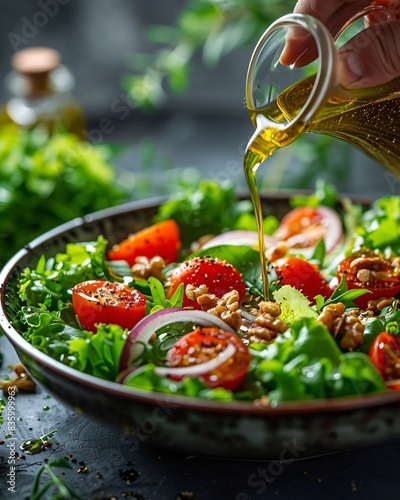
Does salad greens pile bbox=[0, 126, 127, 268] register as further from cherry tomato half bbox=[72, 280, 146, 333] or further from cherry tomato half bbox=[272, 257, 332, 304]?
cherry tomato half bbox=[272, 257, 332, 304]

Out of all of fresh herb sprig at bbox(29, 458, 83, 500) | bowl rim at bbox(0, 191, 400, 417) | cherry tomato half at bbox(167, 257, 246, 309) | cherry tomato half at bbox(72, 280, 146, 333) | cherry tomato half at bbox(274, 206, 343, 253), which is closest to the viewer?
bowl rim at bbox(0, 191, 400, 417)

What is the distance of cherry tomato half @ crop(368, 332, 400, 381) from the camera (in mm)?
1621

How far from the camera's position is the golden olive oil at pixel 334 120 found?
1.77 meters

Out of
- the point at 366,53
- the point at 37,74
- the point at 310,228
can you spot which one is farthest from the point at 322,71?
the point at 37,74

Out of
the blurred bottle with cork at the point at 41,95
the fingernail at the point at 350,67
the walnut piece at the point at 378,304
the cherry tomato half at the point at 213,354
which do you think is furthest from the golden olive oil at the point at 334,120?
the blurred bottle with cork at the point at 41,95

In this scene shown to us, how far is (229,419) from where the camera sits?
1.40m

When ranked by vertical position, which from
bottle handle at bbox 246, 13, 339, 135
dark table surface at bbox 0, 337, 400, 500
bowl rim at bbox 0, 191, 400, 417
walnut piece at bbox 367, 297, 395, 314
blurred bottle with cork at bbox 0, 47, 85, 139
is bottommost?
dark table surface at bbox 0, 337, 400, 500

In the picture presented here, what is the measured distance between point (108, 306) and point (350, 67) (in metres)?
0.75

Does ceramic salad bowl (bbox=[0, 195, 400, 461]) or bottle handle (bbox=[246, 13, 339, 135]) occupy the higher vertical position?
bottle handle (bbox=[246, 13, 339, 135])

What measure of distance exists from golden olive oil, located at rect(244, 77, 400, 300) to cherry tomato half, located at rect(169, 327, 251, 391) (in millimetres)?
368

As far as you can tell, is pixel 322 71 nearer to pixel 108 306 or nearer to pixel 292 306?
pixel 292 306

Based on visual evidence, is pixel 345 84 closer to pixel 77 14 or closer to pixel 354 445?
pixel 354 445

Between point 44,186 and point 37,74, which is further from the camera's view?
point 37,74

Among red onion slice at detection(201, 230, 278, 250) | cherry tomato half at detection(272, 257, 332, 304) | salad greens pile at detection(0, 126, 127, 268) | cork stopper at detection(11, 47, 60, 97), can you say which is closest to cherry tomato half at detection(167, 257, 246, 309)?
cherry tomato half at detection(272, 257, 332, 304)
